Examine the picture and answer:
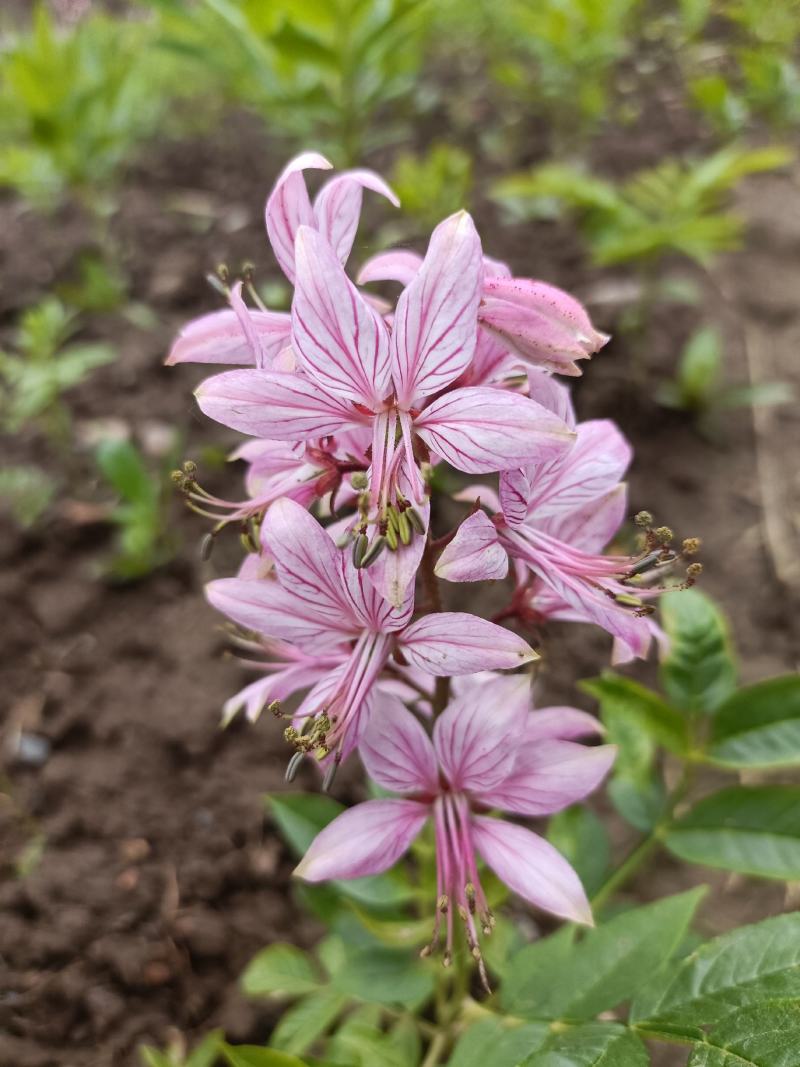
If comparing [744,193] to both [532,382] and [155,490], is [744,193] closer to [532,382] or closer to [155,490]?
[155,490]

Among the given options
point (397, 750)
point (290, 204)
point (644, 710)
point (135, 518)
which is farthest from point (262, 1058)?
point (135, 518)

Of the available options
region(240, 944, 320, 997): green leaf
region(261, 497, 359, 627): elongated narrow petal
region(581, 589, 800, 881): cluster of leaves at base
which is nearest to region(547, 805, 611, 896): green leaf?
region(581, 589, 800, 881): cluster of leaves at base

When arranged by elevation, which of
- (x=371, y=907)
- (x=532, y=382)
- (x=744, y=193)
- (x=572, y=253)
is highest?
(x=744, y=193)

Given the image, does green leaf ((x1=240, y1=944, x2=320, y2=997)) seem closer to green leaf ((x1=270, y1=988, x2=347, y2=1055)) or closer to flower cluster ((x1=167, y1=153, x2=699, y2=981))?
green leaf ((x1=270, y1=988, x2=347, y2=1055))

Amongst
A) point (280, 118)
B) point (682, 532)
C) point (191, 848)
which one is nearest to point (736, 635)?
point (682, 532)

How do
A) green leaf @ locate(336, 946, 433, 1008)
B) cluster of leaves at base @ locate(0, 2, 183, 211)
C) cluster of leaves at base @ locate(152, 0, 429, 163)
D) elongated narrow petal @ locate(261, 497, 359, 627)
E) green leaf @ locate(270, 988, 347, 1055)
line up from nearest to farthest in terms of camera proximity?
elongated narrow petal @ locate(261, 497, 359, 627) → green leaf @ locate(336, 946, 433, 1008) → green leaf @ locate(270, 988, 347, 1055) → cluster of leaves at base @ locate(152, 0, 429, 163) → cluster of leaves at base @ locate(0, 2, 183, 211)

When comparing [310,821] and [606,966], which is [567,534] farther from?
[310,821]
